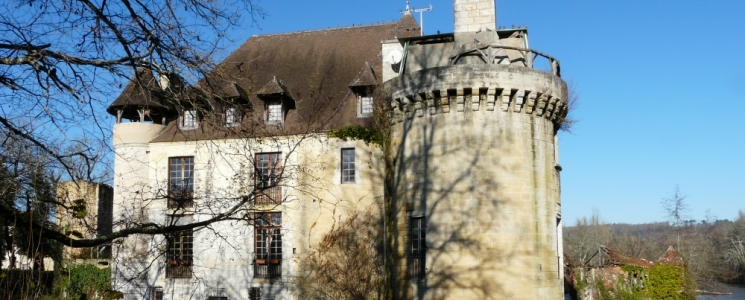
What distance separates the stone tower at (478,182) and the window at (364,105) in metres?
2.86

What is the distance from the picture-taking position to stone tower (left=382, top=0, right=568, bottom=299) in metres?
14.4

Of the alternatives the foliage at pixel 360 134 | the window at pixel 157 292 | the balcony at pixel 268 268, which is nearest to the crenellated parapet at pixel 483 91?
the foliage at pixel 360 134

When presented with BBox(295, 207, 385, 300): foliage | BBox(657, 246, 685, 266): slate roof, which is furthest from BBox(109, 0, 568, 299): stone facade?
BBox(657, 246, 685, 266): slate roof

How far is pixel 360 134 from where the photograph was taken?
18.2 m

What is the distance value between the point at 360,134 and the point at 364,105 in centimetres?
97

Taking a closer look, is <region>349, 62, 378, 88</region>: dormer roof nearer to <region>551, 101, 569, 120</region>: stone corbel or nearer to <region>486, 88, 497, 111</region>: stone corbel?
<region>486, 88, 497, 111</region>: stone corbel

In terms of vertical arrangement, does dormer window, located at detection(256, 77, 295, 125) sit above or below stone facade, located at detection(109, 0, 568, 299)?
above

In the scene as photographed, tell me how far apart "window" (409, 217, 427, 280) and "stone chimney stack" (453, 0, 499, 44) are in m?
4.50

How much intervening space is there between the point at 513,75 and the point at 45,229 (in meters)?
10.6

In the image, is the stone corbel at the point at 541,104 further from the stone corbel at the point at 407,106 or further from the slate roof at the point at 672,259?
the slate roof at the point at 672,259

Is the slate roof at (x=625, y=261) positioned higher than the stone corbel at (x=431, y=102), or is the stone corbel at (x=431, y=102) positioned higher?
the stone corbel at (x=431, y=102)

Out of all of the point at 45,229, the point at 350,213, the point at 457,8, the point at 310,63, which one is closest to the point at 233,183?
the point at 350,213

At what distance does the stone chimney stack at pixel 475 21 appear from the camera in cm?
1664

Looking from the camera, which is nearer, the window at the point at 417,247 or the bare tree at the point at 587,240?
the window at the point at 417,247
